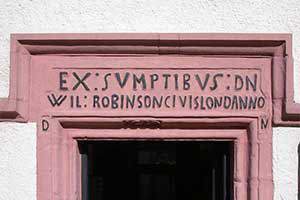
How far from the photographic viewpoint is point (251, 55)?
4043 millimetres

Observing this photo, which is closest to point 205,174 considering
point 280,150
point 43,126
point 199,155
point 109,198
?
point 199,155

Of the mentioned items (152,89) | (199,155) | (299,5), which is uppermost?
(299,5)

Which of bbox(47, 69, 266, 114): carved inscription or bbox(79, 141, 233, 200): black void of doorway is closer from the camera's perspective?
bbox(47, 69, 266, 114): carved inscription

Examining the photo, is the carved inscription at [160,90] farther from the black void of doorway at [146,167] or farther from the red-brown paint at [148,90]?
the black void of doorway at [146,167]

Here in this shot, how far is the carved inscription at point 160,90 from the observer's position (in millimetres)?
4043

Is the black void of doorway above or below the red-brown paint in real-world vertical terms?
below

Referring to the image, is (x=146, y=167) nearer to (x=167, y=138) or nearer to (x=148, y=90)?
(x=167, y=138)

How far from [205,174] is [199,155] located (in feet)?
0.74

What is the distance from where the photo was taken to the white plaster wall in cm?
404

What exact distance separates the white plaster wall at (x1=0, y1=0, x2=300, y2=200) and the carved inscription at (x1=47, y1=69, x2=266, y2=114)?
273 millimetres

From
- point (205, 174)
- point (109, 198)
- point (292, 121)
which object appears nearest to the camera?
point (292, 121)

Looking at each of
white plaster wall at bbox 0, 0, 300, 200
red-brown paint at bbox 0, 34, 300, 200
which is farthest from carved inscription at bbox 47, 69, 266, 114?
white plaster wall at bbox 0, 0, 300, 200

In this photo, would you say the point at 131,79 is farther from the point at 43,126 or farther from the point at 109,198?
the point at 109,198

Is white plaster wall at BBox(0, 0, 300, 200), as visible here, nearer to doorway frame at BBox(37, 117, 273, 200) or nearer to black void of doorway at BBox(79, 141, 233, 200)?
doorway frame at BBox(37, 117, 273, 200)
